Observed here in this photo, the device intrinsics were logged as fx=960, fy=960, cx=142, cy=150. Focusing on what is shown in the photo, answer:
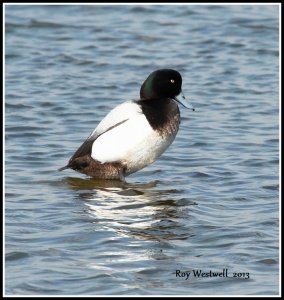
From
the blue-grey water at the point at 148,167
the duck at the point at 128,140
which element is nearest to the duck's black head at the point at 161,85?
the duck at the point at 128,140

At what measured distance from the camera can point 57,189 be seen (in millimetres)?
8500

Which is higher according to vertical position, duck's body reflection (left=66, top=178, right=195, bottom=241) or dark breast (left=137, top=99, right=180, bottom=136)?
dark breast (left=137, top=99, right=180, bottom=136)

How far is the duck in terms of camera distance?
8.62m

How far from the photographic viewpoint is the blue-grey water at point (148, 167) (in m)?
6.26

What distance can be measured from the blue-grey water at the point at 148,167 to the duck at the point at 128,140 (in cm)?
16

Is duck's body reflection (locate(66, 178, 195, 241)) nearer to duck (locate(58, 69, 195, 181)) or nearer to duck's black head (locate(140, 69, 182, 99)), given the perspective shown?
duck (locate(58, 69, 195, 181))

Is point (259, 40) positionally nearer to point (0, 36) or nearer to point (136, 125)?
point (0, 36)

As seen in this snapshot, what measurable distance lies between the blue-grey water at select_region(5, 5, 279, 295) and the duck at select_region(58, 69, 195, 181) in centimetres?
16

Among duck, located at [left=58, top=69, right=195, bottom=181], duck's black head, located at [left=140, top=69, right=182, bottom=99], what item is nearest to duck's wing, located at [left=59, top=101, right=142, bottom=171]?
duck, located at [left=58, top=69, right=195, bottom=181]

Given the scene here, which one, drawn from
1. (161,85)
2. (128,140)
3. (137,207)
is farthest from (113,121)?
(137,207)

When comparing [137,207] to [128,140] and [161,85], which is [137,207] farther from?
[161,85]

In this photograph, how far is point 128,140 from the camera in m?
8.64

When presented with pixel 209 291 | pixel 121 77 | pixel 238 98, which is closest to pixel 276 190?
pixel 209 291

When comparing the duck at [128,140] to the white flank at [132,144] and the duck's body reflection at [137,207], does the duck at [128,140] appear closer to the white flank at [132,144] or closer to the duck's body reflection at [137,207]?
the white flank at [132,144]
